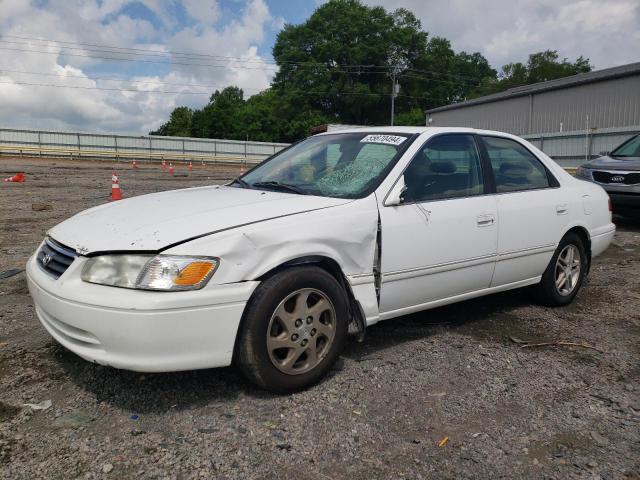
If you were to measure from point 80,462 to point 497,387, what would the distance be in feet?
7.37

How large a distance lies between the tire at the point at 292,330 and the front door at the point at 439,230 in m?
0.43

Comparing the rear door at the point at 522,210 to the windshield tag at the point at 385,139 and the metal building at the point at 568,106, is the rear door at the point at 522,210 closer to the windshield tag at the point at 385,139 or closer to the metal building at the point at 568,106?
the windshield tag at the point at 385,139

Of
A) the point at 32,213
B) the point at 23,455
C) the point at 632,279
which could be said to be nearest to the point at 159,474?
the point at 23,455

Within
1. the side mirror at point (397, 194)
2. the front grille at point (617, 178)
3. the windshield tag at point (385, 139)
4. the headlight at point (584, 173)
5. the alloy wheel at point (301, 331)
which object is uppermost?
the windshield tag at point (385, 139)

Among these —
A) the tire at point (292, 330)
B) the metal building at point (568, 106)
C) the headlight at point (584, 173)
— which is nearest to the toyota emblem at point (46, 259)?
the tire at point (292, 330)

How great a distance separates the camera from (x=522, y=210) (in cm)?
422

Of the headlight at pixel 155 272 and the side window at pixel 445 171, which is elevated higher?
the side window at pixel 445 171

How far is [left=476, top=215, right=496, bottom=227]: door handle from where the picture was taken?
3887mm

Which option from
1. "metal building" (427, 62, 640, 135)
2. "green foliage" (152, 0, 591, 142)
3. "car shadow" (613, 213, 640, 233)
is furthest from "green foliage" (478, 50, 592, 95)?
"car shadow" (613, 213, 640, 233)

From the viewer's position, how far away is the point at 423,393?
3.11 meters

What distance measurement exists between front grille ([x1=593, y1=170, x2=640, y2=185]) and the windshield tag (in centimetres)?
669

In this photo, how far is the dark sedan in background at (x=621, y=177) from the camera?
8812 mm

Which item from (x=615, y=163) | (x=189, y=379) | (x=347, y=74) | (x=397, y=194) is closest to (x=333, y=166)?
(x=397, y=194)

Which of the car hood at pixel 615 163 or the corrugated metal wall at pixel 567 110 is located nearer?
the car hood at pixel 615 163
